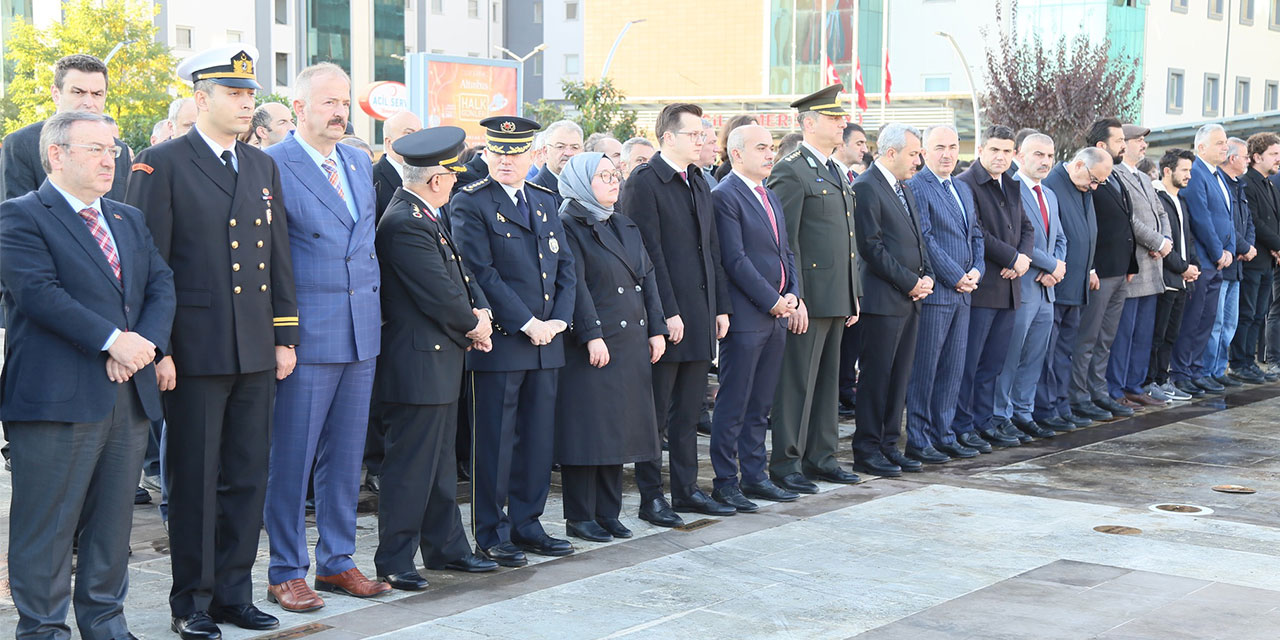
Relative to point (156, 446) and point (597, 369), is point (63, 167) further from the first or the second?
point (156, 446)

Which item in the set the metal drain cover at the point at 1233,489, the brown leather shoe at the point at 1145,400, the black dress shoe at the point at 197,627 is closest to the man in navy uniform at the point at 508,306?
the black dress shoe at the point at 197,627

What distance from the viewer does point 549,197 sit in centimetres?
685

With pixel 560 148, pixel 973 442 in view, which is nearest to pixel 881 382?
pixel 973 442

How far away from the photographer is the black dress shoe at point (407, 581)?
6.05 m

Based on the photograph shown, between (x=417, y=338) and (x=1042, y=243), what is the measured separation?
18.4ft

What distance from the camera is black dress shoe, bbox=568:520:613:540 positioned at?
23.1 feet

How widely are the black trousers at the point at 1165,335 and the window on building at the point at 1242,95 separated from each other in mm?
43807

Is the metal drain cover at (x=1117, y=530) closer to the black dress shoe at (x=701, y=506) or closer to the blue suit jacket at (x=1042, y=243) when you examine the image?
the black dress shoe at (x=701, y=506)

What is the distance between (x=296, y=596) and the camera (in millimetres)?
5723

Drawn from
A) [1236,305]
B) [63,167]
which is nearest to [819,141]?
[63,167]

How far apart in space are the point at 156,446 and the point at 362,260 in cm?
310

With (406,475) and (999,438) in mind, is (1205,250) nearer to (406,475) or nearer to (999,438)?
(999,438)

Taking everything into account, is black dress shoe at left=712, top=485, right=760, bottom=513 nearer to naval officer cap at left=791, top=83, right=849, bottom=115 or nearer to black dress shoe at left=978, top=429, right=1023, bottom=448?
naval officer cap at left=791, top=83, right=849, bottom=115

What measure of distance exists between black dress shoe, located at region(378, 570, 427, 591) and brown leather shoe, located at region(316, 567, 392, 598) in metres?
0.06
